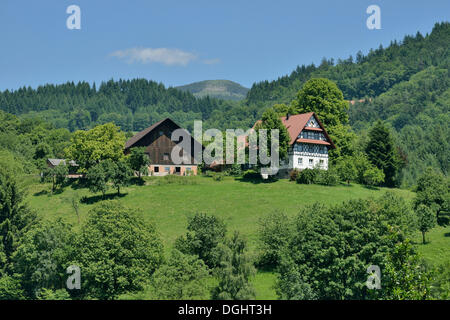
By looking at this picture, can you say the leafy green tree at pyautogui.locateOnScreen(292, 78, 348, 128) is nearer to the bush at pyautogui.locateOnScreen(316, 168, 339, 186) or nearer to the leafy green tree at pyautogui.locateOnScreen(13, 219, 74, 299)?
the bush at pyautogui.locateOnScreen(316, 168, 339, 186)

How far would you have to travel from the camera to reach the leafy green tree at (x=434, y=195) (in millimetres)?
51312

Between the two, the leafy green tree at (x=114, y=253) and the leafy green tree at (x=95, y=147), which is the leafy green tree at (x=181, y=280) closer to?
the leafy green tree at (x=114, y=253)

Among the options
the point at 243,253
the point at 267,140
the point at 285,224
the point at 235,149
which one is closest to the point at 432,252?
the point at 285,224

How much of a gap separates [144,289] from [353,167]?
132 feet

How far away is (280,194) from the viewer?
57.1 metres

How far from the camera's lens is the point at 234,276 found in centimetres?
2962

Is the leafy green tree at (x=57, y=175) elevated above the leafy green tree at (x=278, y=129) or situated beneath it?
situated beneath

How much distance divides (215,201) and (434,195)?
23.5m

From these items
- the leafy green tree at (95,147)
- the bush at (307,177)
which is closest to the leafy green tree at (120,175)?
the leafy green tree at (95,147)

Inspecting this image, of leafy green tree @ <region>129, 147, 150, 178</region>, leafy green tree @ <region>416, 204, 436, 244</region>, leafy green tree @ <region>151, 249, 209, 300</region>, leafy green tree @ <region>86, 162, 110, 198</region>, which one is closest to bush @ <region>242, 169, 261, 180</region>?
leafy green tree @ <region>129, 147, 150, 178</region>

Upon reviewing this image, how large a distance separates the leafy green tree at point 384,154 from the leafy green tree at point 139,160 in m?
33.3

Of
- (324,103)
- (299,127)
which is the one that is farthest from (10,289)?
(324,103)

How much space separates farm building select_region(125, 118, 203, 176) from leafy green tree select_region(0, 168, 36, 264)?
2743cm

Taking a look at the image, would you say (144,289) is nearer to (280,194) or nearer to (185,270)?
(185,270)
